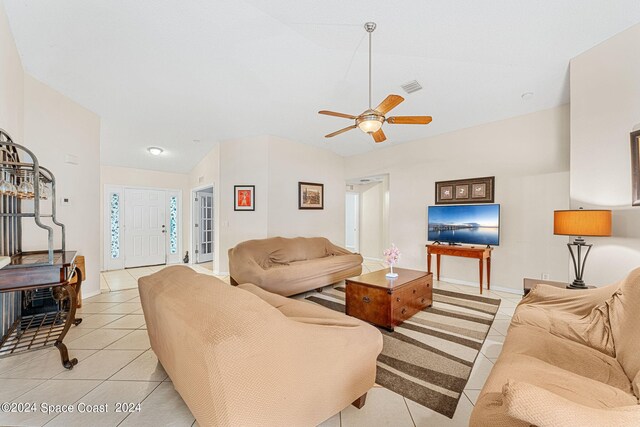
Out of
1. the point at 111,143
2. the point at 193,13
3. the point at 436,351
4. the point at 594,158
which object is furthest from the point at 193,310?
the point at 111,143

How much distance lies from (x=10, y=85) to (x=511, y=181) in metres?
6.15

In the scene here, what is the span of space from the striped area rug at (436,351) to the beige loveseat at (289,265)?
61 cm

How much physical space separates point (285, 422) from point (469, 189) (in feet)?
14.6

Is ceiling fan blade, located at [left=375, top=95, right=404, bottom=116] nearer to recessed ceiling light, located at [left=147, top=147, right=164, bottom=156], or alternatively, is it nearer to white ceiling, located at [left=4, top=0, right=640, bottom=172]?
white ceiling, located at [left=4, top=0, right=640, bottom=172]

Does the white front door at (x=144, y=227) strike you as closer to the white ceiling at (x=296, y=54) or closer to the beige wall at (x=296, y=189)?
the white ceiling at (x=296, y=54)

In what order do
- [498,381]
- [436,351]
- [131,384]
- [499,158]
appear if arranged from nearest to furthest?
1. [498,381]
2. [131,384]
3. [436,351]
4. [499,158]

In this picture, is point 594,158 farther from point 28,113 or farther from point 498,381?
point 28,113

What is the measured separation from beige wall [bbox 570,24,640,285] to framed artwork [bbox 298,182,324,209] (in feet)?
13.4

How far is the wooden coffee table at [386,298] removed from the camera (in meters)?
2.72

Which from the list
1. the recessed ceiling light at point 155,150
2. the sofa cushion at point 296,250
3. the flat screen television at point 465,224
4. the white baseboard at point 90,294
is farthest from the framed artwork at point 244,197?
the flat screen television at point 465,224

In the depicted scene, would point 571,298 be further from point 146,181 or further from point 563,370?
point 146,181

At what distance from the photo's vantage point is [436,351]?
2.35m

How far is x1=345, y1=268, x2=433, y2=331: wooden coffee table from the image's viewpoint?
272cm

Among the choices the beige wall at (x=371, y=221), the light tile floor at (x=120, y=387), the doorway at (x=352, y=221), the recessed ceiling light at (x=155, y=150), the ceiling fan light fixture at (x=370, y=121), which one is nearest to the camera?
the light tile floor at (x=120, y=387)
